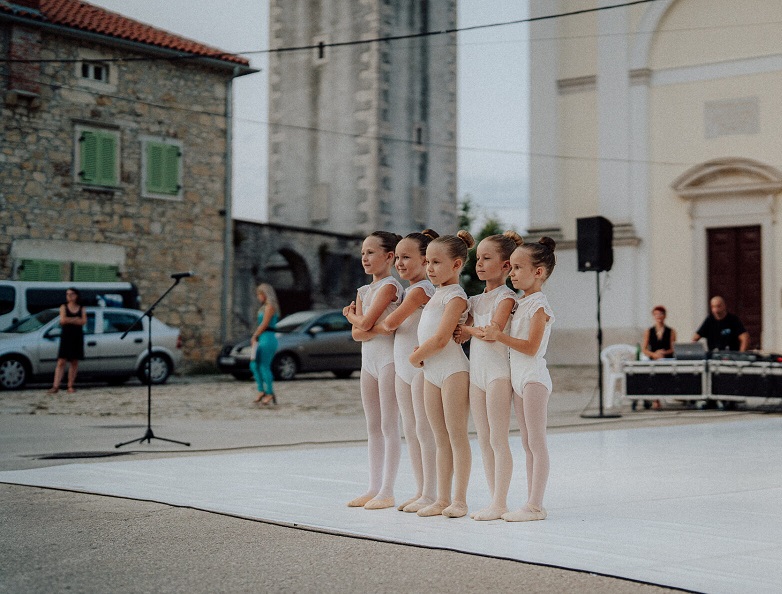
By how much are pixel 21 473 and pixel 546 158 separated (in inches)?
790

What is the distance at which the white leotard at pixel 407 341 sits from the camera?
581cm

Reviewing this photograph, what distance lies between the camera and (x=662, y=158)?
25.1 metres

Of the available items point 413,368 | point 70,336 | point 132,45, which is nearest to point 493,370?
point 413,368

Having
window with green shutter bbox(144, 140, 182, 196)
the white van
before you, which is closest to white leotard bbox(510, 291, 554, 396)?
the white van

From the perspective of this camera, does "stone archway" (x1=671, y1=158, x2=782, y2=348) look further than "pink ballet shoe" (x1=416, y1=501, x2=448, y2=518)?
Yes

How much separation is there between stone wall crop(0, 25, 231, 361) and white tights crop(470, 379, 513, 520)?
64.0 ft

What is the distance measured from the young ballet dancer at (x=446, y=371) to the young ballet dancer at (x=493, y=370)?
0.07m

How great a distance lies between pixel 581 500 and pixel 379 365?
4.76 ft

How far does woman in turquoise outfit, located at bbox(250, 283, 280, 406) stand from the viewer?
14553 millimetres

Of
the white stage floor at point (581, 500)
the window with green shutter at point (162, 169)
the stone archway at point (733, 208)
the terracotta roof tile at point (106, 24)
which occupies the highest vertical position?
the terracotta roof tile at point (106, 24)

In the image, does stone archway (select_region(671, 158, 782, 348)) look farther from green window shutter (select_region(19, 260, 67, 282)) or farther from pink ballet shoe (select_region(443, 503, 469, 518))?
pink ballet shoe (select_region(443, 503, 469, 518))

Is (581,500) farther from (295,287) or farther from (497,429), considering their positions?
(295,287)

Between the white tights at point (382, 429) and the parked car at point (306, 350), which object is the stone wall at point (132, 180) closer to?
the parked car at point (306, 350)

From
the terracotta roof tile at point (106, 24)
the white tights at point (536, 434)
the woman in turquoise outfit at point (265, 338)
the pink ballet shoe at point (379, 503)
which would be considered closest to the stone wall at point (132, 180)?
the terracotta roof tile at point (106, 24)
